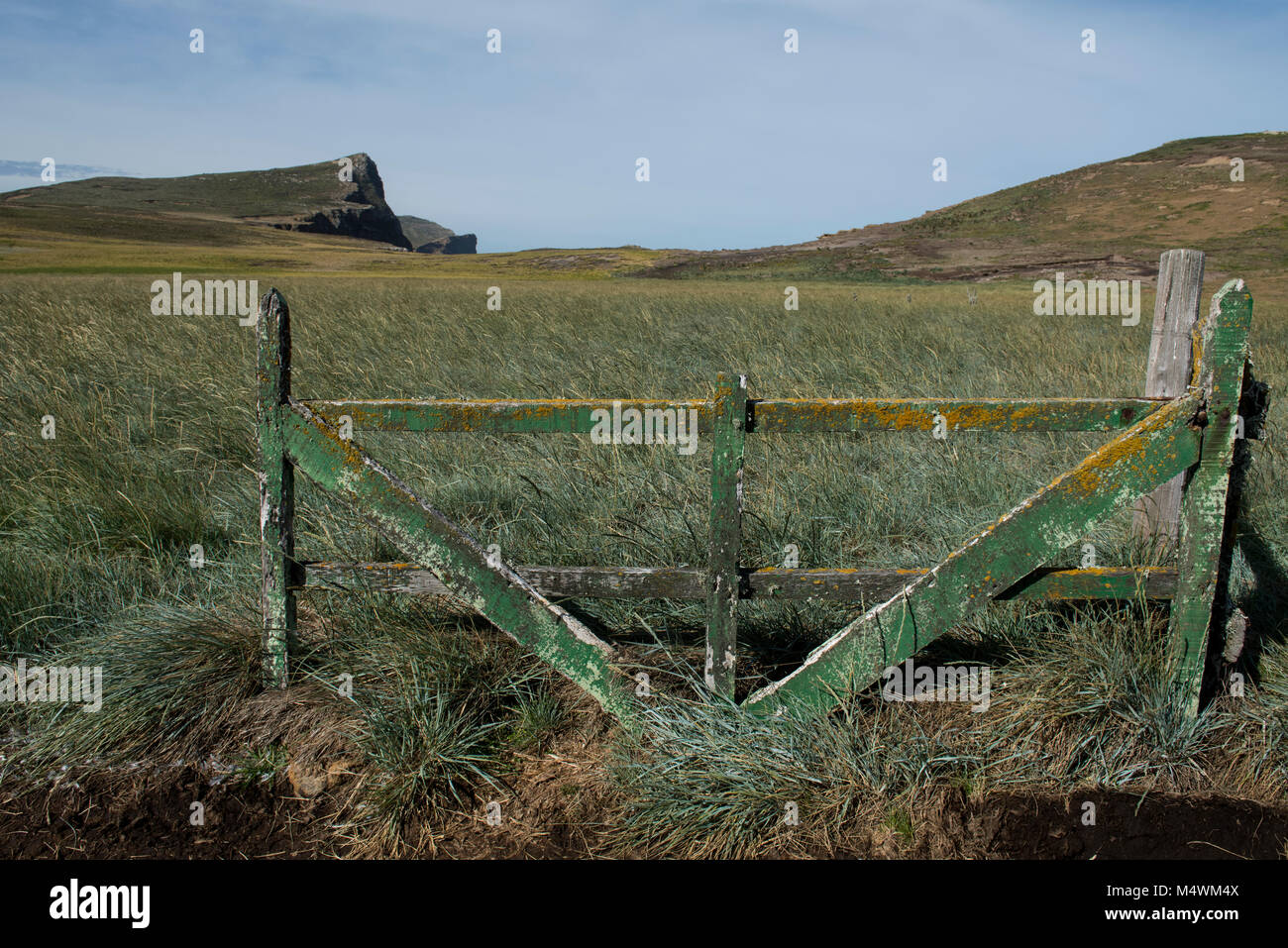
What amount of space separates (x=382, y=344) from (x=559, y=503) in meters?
5.89

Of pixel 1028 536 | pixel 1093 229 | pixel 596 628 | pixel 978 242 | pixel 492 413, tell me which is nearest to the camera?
pixel 1028 536

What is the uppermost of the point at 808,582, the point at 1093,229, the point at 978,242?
the point at 1093,229

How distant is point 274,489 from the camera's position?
279cm

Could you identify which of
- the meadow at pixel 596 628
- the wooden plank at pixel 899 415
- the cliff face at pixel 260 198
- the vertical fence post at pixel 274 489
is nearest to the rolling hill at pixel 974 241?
the cliff face at pixel 260 198

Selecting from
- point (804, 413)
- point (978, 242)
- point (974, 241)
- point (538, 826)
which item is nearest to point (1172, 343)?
point (804, 413)

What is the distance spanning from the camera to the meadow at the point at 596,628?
2.56 meters

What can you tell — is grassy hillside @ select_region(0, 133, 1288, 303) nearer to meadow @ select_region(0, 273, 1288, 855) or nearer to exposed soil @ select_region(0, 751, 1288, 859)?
meadow @ select_region(0, 273, 1288, 855)

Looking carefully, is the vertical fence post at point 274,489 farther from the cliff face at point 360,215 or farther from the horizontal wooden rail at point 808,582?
the cliff face at point 360,215

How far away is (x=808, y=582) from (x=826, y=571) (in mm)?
71

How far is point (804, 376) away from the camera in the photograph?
7.75 meters

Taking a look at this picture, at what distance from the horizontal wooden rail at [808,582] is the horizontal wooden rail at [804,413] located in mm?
475

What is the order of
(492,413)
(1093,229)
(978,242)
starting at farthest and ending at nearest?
(978,242) < (1093,229) < (492,413)

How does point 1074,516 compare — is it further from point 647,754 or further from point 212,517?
point 212,517

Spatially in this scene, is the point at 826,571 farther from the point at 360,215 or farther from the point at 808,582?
the point at 360,215
